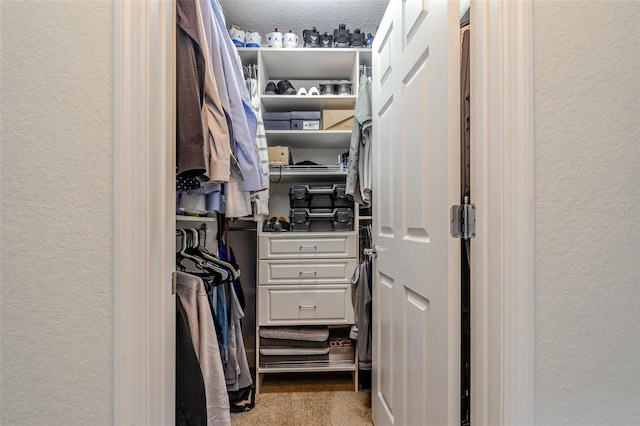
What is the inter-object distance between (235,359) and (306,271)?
0.67 meters

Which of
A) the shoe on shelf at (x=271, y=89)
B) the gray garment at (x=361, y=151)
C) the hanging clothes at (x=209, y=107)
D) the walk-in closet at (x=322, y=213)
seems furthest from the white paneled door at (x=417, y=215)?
the shoe on shelf at (x=271, y=89)

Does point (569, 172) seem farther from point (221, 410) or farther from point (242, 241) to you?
point (242, 241)

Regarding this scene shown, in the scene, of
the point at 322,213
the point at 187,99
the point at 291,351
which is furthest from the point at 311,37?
the point at 291,351

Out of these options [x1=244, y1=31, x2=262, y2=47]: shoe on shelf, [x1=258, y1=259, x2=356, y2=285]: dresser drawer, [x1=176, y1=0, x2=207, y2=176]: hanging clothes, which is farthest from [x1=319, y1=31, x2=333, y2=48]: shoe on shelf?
[x1=176, y1=0, x2=207, y2=176]: hanging clothes

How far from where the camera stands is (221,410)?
Result: 1.19 m

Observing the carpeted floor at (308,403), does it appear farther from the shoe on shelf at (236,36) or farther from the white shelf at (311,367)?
the shoe on shelf at (236,36)

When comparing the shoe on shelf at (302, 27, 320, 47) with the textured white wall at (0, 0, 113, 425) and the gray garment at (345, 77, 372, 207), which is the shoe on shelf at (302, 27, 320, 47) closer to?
the gray garment at (345, 77, 372, 207)

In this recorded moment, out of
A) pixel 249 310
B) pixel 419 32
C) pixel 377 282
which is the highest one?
pixel 419 32

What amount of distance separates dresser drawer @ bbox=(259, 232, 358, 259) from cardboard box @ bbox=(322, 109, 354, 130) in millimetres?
667

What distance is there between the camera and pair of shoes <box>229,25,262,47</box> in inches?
85.1

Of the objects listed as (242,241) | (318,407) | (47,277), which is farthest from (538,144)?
(242,241)

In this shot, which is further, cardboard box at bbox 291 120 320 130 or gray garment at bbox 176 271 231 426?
cardboard box at bbox 291 120 320 130

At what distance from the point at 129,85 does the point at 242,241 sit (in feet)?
6.49

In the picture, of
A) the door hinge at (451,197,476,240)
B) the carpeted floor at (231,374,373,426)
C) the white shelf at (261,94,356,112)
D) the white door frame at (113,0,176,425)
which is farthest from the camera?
the white shelf at (261,94,356,112)
